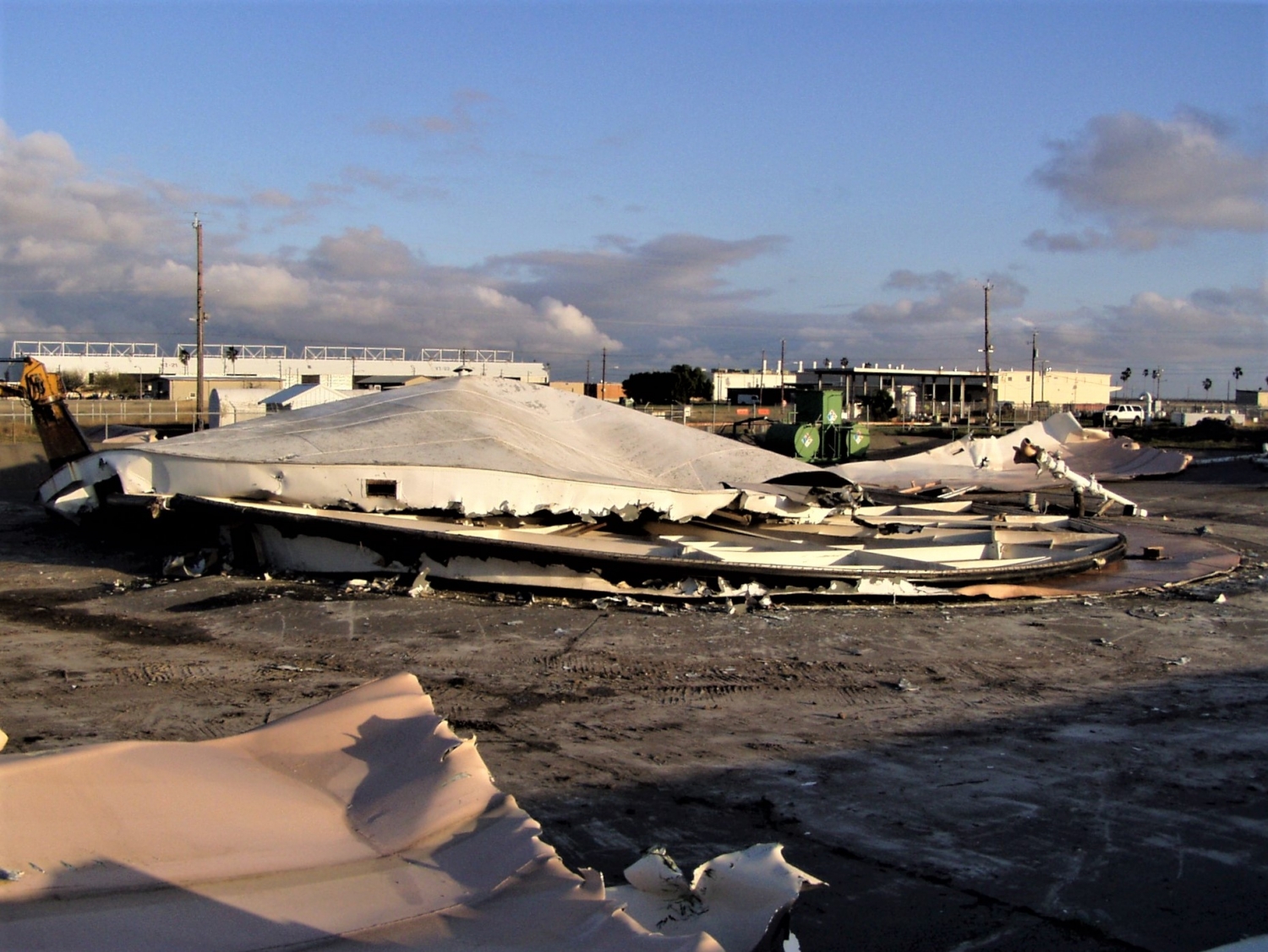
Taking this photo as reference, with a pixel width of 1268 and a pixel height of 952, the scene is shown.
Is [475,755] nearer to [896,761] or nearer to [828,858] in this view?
[828,858]

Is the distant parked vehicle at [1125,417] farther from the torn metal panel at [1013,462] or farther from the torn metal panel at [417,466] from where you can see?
the torn metal panel at [417,466]

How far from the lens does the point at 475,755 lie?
331 cm

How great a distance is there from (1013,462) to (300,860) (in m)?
23.5

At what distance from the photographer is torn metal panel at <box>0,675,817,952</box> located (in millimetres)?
2307

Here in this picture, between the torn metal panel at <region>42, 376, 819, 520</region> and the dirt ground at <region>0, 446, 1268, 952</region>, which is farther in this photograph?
the torn metal panel at <region>42, 376, 819, 520</region>

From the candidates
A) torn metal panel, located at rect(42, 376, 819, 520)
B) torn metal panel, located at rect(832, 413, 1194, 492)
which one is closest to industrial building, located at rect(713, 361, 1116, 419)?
torn metal panel, located at rect(832, 413, 1194, 492)

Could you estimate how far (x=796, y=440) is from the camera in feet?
79.6

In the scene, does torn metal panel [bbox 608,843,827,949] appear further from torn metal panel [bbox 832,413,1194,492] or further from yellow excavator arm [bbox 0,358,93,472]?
torn metal panel [bbox 832,413,1194,492]

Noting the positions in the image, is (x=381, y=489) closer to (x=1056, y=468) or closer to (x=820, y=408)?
(x=1056, y=468)

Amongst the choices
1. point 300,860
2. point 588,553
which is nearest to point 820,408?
Result: point 588,553

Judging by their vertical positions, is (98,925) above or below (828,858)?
above

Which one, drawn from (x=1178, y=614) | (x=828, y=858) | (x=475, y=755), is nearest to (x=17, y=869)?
(x=475, y=755)

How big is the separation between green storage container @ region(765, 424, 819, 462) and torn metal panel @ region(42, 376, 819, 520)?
1143 centimetres

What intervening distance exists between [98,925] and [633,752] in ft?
11.2
